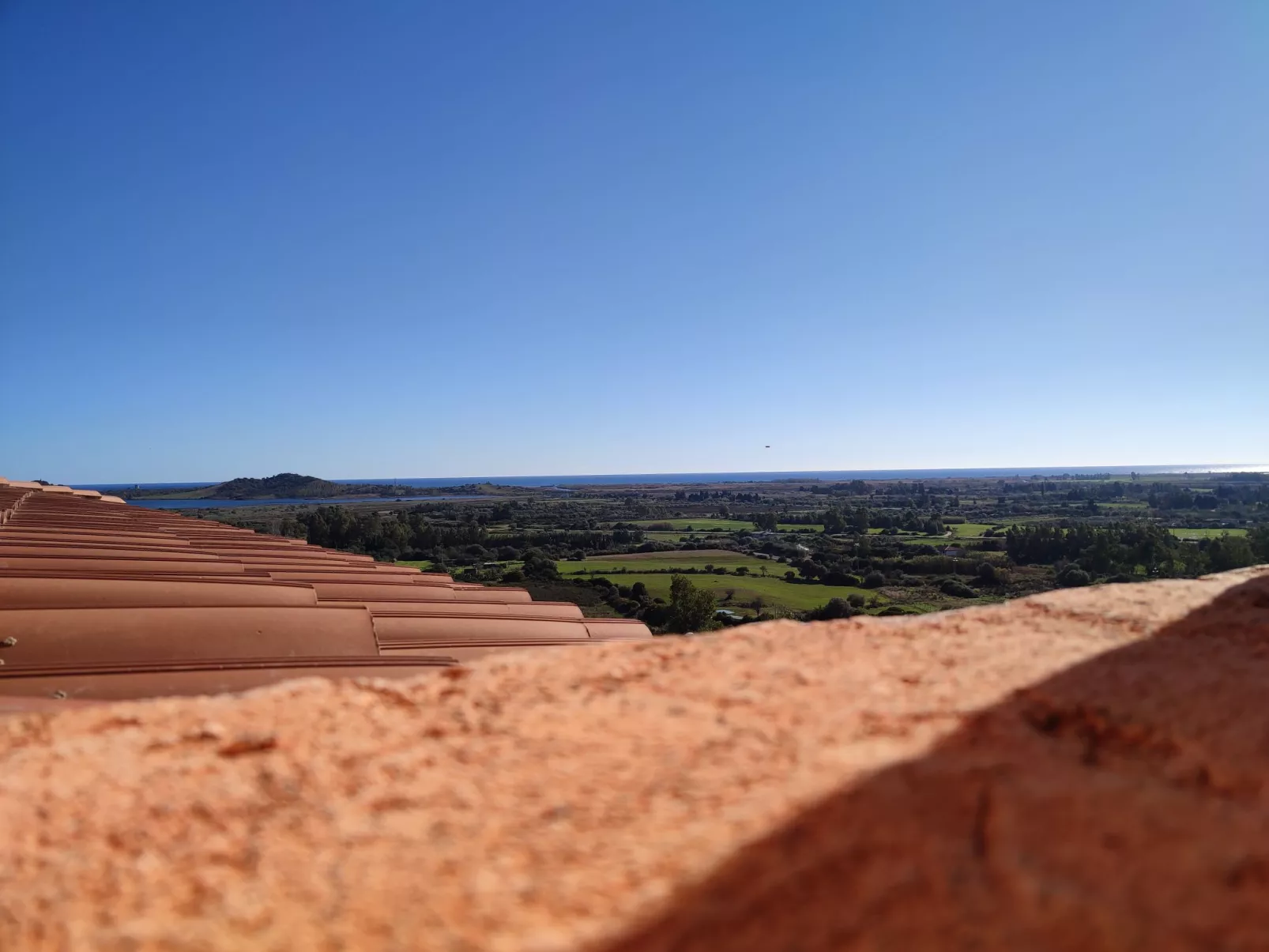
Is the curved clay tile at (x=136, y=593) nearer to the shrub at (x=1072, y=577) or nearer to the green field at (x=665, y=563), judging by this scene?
the green field at (x=665, y=563)

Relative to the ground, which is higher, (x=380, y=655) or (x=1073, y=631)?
(x=1073, y=631)

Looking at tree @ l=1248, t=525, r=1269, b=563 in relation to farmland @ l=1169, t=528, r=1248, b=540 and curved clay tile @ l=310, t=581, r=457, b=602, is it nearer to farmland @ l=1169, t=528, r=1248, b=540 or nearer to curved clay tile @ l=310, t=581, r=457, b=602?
farmland @ l=1169, t=528, r=1248, b=540

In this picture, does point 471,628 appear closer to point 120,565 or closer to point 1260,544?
point 120,565

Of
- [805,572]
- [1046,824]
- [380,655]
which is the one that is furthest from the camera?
[805,572]

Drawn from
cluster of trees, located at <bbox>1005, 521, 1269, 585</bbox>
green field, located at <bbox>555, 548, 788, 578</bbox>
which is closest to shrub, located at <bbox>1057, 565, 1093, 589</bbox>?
cluster of trees, located at <bbox>1005, 521, 1269, 585</bbox>

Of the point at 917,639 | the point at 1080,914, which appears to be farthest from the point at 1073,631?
the point at 1080,914

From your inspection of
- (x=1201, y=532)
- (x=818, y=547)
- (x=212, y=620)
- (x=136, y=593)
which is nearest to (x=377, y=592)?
(x=136, y=593)

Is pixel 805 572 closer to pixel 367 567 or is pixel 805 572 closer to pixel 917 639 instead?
pixel 367 567
